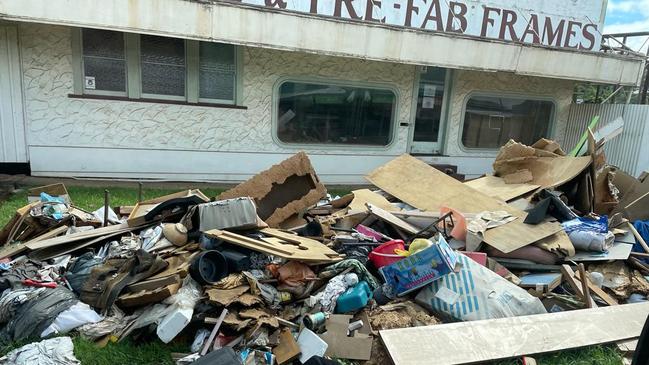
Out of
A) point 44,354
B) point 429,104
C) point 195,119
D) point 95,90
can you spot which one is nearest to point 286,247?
point 44,354

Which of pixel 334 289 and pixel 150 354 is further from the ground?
pixel 334 289

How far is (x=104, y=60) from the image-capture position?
7098 millimetres

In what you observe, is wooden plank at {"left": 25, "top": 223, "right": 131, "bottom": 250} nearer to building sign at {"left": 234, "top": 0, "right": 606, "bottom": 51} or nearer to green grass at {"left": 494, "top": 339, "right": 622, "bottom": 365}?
green grass at {"left": 494, "top": 339, "right": 622, "bottom": 365}

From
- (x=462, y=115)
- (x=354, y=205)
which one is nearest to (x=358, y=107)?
Answer: (x=462, y=115)

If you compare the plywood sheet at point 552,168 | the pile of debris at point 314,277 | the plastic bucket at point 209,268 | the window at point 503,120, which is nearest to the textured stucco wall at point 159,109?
the window at point 503,120

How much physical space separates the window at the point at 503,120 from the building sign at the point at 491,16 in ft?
5.09

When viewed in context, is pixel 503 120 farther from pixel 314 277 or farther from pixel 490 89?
pixel 314 277

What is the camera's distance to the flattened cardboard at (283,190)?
4.62m

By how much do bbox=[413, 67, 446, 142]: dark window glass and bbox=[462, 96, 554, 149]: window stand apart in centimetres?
76

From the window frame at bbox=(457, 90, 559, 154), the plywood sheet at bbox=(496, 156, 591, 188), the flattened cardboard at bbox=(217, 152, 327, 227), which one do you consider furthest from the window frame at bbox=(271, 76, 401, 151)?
the flattened cardboard at bbox=(217, 152, 327, 227)

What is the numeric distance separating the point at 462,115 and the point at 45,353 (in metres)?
9.25

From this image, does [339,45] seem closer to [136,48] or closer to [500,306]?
[136,48]

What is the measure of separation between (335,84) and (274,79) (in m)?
1.37

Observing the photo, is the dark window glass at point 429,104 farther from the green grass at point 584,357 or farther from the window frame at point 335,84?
the green grass at point 584,357
